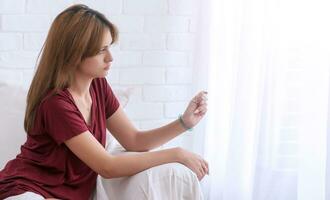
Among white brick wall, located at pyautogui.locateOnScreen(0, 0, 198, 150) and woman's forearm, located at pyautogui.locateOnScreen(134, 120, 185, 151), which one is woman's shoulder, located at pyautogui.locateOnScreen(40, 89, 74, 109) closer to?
woman's forearm, located at pyautogui.locateOnScreen(134, 120, 185, 151)

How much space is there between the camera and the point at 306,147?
6.16ft

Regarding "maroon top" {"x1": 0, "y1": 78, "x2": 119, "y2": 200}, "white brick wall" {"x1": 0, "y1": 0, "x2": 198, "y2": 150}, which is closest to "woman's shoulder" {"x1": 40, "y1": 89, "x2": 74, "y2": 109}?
"maroon top" {"x1": 0, "y1": 78, "x2": 119, "y2": 200}

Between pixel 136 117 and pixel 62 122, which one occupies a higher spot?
pixel 62 122

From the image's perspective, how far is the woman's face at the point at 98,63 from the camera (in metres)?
1.56

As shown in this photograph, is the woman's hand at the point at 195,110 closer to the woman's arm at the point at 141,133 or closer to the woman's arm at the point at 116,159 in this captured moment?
the woman's arm at the point at 141,133

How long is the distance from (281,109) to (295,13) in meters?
0.32

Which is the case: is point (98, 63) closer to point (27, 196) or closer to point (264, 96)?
point (27, 196)

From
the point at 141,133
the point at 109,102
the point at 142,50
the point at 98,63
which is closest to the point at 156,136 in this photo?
the point at 141,133

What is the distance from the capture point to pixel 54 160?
1.57 meters

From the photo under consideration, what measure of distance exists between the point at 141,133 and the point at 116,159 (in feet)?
0.87

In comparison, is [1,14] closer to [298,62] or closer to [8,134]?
[8,134]

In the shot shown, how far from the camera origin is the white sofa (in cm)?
148

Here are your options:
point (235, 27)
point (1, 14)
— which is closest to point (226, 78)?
point (235, 27)

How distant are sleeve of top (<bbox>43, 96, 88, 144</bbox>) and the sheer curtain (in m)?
0.73
